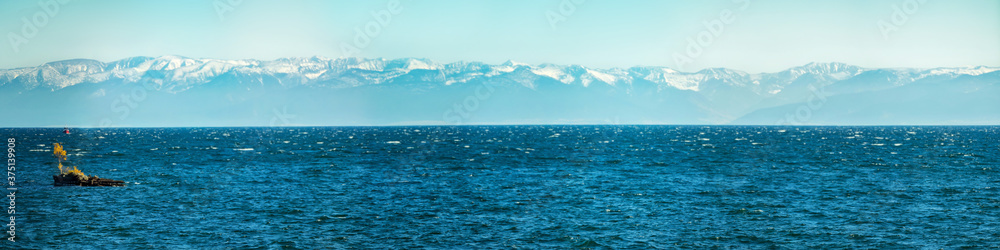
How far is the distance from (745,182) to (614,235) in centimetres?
3261

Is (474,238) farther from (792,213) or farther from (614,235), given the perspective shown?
(792,213)

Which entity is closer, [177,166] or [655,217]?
[655,217]

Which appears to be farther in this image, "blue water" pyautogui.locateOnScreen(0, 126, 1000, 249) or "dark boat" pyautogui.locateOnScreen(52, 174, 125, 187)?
"dark boat" pyautogui.locateOnScreen(52, 174, 125, 187)

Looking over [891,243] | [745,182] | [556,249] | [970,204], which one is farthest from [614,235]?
[745,182]

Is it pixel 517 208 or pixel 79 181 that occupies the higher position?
pixel 79 181

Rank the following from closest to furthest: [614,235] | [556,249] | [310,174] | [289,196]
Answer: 1. [556,249]
2. [614,235]
3. [289,196]
4. [310,174]

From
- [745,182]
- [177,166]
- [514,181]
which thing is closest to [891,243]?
[745,182]

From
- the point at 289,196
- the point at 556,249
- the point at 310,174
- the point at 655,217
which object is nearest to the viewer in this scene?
the point at 556,249

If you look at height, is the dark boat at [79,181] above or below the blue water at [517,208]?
above

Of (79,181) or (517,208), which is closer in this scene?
(517,208)

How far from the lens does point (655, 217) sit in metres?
48.8

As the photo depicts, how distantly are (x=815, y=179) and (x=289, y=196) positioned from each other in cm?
4761

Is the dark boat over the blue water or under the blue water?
over

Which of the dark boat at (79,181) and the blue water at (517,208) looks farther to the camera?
the dark boat at (79,181)
